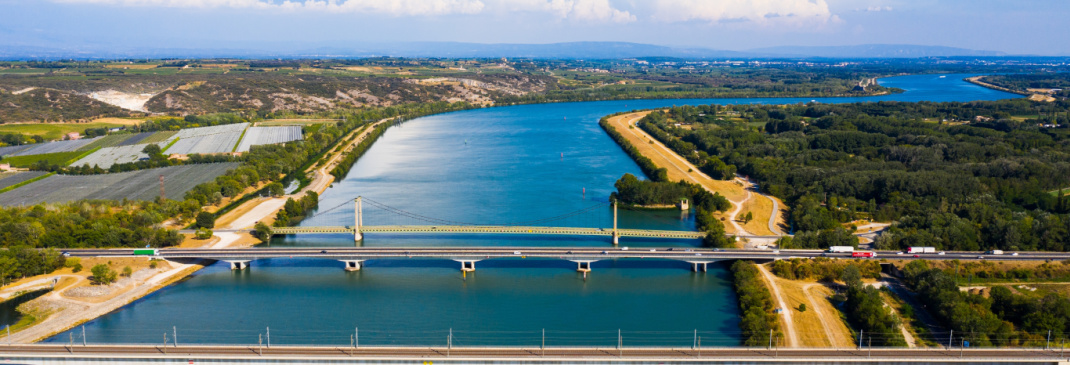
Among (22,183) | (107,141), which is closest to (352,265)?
(22,183)

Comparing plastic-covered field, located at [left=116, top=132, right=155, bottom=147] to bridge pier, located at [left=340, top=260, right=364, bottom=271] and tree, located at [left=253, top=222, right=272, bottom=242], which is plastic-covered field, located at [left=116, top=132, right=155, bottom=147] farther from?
bridge pier, located at [left=340, top=260, right=364, bottom=271]

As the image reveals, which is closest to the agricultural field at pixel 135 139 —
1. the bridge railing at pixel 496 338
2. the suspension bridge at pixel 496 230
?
the suspension bridge at pixel 496 230

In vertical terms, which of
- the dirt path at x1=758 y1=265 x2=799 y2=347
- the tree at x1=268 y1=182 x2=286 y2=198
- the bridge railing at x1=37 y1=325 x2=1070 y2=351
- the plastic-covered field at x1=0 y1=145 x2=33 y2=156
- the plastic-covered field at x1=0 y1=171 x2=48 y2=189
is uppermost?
the plastic-covered field at x1=0 y1=145 x2=33 y2=156

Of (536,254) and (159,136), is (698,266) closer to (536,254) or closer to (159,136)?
(536,254)

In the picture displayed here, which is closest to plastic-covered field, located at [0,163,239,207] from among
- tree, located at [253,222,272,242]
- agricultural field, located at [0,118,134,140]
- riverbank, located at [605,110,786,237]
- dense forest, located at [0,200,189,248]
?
dense forest, located at [0,200,189,248]

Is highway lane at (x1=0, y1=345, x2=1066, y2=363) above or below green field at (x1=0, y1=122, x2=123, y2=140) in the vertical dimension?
below
